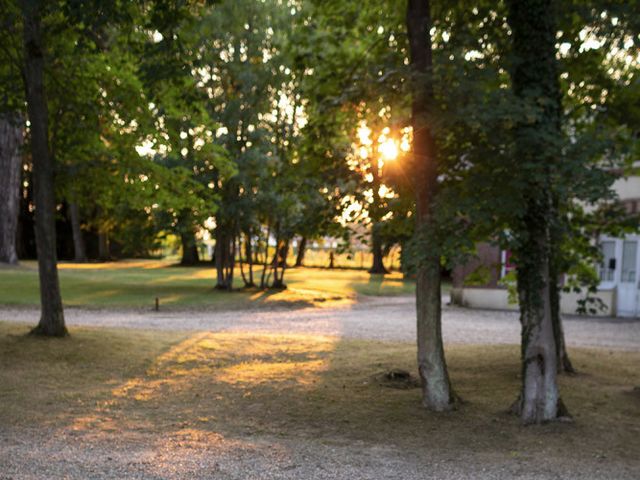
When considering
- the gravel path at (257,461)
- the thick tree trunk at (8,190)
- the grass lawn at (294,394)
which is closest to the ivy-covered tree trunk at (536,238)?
the grass lawn at (294,394)

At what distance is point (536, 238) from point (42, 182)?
9116mm

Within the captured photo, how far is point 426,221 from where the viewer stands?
834cm

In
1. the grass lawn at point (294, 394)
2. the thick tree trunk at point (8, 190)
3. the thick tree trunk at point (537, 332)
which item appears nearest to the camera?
the grass lawn at point (294, 394)

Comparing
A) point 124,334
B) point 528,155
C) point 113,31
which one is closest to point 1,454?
point 528,155

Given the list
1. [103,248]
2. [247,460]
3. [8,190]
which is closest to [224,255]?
[8,190]

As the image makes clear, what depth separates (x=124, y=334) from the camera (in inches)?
600

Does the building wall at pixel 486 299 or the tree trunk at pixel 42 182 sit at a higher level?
the tree trunk at pixel 42 182

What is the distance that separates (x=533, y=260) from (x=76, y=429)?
17.8 feet

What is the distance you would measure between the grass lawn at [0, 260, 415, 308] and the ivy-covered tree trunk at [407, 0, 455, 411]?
17.5 meters

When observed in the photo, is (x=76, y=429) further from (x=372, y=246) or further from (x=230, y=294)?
(x=230, y=294)

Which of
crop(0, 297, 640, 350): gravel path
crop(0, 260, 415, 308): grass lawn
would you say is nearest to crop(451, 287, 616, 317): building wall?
crop(0, 297, 640, 350): gravel path

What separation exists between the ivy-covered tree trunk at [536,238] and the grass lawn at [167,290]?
1848cm

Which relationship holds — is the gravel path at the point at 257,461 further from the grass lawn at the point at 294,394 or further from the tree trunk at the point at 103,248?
the tree trunk at the point at 103,248

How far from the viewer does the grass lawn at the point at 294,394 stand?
26.2 feet
